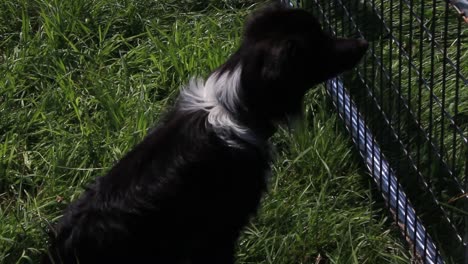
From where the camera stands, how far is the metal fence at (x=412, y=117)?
3.75 m

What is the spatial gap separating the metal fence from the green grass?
0.12 m

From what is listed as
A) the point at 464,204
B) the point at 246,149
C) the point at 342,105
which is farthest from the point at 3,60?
the point at 464,204

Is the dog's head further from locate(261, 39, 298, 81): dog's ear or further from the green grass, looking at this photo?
the green grass

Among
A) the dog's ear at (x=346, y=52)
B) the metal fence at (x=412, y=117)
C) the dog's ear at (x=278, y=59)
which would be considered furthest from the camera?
the metal fence at (x=412, y=117)

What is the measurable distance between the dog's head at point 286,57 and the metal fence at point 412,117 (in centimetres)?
32

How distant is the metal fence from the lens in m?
3.75

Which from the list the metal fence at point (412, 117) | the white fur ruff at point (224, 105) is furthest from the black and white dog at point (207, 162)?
the metal fence at point (412, 117)

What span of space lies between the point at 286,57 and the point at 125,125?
1.36 meters

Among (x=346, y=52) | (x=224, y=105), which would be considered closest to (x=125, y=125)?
(x=224, y=105)

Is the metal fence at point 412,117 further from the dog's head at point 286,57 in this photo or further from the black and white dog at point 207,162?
the black and white dog at point 207,162

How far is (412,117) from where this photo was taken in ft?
13.4

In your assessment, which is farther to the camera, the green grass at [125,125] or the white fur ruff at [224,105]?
the green grass at [125,125]

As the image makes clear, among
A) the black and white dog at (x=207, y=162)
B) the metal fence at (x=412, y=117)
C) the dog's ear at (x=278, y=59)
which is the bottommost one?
the metal fence at (x=412, y=117)

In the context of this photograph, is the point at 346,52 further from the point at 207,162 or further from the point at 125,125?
the point at 125,125
